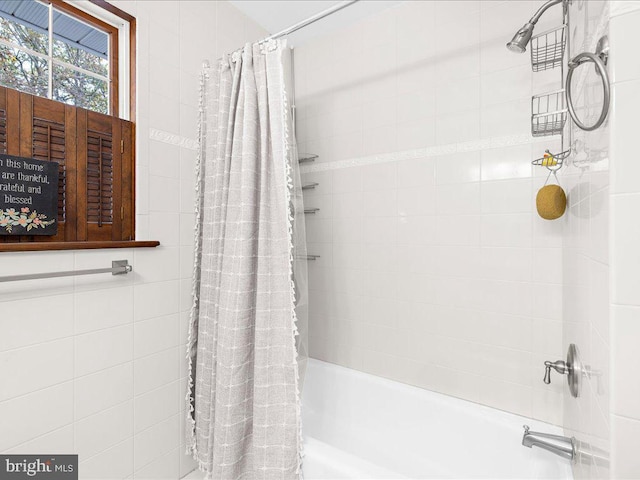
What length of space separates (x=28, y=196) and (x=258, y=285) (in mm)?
868

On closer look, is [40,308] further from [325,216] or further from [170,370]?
[325,216]

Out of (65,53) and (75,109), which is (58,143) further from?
(65,53)

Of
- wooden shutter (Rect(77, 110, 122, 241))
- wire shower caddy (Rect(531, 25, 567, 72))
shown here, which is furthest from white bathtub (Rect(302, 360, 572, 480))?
wire shower caddy (Rect(531, 25, 567, 72))

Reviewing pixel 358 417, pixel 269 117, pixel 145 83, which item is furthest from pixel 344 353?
pixel 145 83

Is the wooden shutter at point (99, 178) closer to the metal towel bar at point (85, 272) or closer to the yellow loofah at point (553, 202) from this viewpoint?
the metal towel bar at point (85, 272)

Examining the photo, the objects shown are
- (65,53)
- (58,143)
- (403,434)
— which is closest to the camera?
(58,143)

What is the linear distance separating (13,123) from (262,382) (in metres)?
1.30

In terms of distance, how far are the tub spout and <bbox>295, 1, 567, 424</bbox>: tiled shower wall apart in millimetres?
410

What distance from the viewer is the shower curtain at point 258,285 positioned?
133cm

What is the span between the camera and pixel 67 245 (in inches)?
49.0

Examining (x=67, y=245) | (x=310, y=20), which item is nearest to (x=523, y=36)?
(x=310, y=20)
